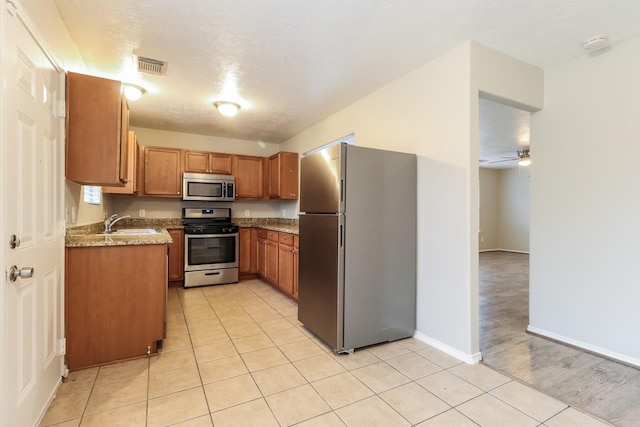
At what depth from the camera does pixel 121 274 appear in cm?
232

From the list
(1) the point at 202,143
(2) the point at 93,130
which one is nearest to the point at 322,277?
(2) the point at 93,130

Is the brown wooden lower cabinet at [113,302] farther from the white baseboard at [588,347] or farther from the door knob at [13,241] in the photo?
the white baseboard at [588,347]

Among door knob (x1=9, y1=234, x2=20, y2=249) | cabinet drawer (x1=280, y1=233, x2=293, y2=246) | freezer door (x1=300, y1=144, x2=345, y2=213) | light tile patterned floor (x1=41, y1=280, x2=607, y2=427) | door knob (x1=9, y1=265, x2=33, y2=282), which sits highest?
freezer door (x1=300, y1=144, x2=345, y2=213)

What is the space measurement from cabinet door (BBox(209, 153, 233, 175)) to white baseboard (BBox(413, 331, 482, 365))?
3926mm

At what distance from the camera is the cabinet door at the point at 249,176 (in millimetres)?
5336

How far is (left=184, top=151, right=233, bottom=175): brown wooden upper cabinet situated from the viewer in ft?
16.2

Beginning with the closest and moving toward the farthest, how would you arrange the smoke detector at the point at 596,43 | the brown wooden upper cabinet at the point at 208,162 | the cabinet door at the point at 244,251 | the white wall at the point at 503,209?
the smoke detector at the point at 596,43, the brown wooden upper cabinet at the point at 208,162, the cabinet door at the point at 244,251, the white wall at the point at 503,209

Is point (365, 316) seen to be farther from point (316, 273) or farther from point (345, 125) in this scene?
point (345, 125)

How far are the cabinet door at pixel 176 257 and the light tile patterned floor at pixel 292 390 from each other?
1.98m

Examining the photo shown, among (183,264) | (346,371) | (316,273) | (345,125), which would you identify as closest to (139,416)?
(346,371)

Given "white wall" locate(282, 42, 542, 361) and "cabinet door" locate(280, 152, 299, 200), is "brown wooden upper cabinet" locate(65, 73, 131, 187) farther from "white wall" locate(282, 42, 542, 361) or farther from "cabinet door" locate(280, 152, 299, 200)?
"cabinet door" locate(280, 152, 299, 200)

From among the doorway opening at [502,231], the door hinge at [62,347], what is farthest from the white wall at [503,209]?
the door hinge at [62,347]

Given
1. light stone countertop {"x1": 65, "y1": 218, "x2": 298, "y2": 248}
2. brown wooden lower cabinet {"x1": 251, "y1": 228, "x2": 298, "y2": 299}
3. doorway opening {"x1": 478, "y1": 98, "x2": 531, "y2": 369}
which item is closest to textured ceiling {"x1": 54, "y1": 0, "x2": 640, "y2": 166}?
doorway opening {"x1": 478, "y1": 98, "x2": 531, "y2": 369}

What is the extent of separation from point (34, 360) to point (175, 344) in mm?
1133
